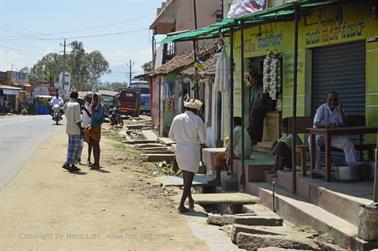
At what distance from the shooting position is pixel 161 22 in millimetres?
34469

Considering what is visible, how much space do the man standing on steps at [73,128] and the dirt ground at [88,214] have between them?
38 cm

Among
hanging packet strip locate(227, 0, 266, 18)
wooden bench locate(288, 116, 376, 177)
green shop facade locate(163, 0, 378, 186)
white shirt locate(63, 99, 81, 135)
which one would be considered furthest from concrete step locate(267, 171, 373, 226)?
white shirt locate(63, 99, 81, 135)

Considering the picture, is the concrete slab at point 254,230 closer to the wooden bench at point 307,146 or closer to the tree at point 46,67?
the wooden bench at point 307,146

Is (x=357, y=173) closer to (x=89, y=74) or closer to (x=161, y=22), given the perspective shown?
(x=161, y=22)

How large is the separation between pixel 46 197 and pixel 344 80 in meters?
5.75

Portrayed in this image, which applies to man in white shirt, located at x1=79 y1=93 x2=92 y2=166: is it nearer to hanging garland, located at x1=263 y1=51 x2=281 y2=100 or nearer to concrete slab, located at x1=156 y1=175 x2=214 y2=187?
concrete slab, located at x1=156 y1=175 x2=214 y2=187

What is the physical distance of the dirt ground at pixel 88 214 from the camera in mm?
6880

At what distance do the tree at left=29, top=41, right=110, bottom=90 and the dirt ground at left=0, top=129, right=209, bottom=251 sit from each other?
92.9 metres

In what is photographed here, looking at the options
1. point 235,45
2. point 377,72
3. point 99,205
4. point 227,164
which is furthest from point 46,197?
point 235,45

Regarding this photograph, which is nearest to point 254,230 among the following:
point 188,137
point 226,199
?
point 188,137

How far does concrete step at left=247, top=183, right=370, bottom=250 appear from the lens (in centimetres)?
609

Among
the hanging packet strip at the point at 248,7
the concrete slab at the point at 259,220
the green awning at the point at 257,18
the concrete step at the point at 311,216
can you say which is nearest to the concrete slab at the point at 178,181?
the concrete step at the point at 311,216

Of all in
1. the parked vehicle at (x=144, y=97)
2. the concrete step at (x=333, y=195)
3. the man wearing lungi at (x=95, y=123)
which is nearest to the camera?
the concrete step at (x=333, y=195)

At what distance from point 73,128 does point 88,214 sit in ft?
16.3
